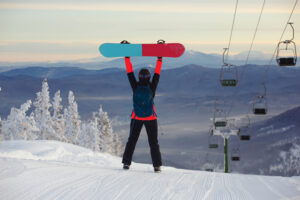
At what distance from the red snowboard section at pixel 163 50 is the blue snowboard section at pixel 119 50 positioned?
7.0 inches

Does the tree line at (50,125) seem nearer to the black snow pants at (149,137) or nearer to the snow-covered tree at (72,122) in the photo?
the snow-covered tree at (72,122)

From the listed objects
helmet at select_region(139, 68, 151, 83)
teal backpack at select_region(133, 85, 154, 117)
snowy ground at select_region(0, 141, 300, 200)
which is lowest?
snowy ground at select_region(0, 141, 300, 200)

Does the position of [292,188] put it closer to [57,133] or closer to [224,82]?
[224,82]

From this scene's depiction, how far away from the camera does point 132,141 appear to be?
11.1 meters

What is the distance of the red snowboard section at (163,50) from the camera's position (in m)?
11.8

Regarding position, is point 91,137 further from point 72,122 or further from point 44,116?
point 44,116

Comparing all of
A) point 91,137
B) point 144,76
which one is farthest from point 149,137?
point 91,137

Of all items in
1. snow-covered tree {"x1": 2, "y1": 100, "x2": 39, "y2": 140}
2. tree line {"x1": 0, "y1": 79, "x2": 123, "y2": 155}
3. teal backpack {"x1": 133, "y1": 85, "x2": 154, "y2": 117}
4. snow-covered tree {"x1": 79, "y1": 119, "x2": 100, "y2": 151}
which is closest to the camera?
teal backpack {"x1": 133, "y1": 85, "x2": 154, "y2": 117}

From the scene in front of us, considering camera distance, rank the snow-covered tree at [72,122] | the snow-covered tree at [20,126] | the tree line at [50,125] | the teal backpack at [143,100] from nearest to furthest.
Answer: the teal backpack at [143,100] < the snow-covered tree at [20,126] < the tree line at [50,125] < the snow-covered tree at [72,122]

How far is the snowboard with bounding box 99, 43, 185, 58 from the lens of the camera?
38.6 ft

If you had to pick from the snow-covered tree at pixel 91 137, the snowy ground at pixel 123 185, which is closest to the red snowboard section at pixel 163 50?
the snowy ground at pixel 123 185

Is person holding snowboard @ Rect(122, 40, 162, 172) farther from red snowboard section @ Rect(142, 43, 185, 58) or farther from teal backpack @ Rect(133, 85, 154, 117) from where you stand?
red snowboard section @ Rect(142, 43, 185, 58)

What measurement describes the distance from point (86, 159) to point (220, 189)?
831 centimetres

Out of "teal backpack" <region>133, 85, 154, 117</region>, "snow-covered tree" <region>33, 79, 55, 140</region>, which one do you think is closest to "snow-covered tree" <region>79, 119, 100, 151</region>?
"snow-covered tree" <region>33, 79, 55, 140</region>
